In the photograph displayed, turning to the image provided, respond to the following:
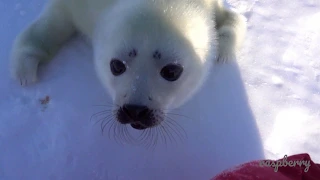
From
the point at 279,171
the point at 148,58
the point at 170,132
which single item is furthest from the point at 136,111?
the point at 279,171

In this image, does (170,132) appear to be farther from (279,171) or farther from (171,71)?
(279,171)

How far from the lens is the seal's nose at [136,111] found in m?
1.59

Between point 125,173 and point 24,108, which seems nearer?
point 125,173

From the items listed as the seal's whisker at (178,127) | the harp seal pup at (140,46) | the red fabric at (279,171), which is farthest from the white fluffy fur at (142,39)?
the red fabric at (279,171)

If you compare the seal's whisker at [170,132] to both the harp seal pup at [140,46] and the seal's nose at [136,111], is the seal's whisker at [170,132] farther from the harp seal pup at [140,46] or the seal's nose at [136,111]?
the seal's nose at [136,111]

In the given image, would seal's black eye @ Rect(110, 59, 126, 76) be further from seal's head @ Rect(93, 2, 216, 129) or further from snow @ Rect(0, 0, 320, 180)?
snow @ Rect(0, 0, 320, 180)

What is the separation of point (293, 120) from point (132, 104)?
915 millimetres

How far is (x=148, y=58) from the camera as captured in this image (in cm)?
165

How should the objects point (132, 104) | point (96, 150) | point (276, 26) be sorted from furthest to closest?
point (276, 26)
point (96, 150)
point (132, 104)

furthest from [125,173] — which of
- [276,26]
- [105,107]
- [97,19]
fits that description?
[276,26]

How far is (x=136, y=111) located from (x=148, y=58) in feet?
0.71

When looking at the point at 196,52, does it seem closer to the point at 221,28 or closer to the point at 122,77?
the point at 122,77

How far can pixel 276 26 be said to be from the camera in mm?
2520

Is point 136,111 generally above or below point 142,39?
below
